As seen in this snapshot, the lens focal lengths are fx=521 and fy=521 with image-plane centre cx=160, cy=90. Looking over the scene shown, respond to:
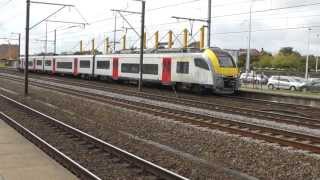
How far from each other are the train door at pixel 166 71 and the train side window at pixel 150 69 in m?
1.48

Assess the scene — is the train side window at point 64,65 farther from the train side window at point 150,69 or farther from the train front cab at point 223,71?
the train front cab at point 223,71

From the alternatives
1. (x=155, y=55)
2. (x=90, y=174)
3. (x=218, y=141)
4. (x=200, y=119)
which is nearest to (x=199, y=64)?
(x=155, y=55)

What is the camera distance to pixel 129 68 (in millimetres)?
42344

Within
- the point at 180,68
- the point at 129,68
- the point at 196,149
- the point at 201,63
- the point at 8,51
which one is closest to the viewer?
the point at 196,149

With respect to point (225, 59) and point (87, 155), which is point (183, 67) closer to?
point (225, 59)

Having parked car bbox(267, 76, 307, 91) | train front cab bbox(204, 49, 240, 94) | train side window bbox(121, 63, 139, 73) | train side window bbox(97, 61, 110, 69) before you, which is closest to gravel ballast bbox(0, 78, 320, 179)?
train front cab bbox(204, 49, 240, 94)

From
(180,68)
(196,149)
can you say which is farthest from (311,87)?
(196,149)

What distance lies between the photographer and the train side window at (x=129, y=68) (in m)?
41.0

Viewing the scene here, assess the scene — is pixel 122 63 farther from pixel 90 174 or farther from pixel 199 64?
pixel 90 174

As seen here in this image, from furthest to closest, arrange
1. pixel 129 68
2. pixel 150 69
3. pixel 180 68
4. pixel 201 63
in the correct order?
pixel 129 68 < pixel 150 69 < pixel 180 68 < pixel 201 63

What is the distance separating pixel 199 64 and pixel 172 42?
2040cm

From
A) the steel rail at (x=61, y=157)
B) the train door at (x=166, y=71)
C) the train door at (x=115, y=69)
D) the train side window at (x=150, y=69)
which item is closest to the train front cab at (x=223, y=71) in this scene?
the train door at (x=166, y=71)

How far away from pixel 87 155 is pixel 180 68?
22.5 m

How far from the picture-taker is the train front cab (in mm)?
30469
